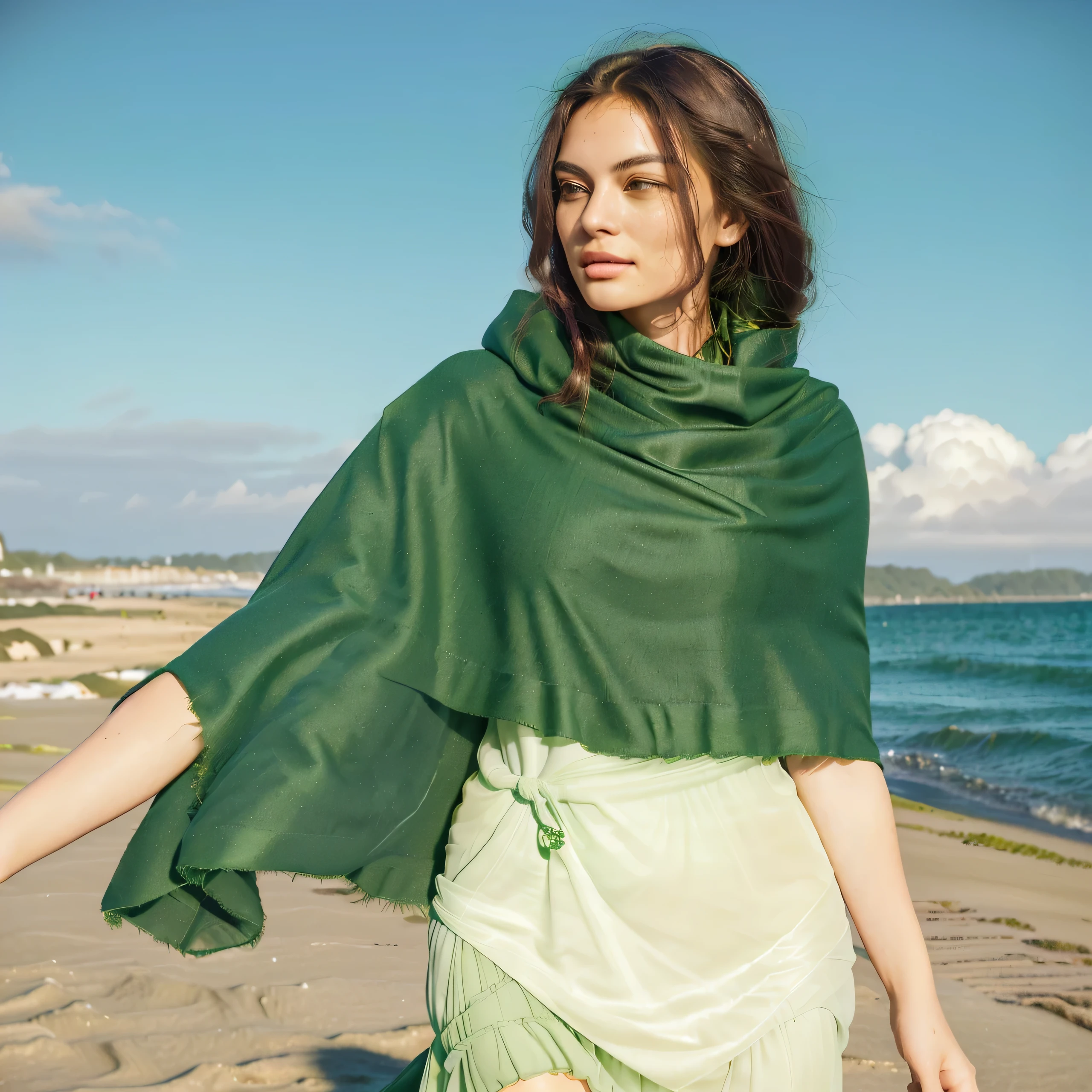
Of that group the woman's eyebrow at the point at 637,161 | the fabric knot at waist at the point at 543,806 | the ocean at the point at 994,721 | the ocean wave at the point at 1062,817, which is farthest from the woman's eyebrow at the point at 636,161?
the ocean wave at the point at 1062,817

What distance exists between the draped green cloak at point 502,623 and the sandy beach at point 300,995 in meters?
2.07

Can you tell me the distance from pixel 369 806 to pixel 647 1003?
458 mm

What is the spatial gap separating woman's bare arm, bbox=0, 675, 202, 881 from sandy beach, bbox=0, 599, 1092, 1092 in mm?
2215

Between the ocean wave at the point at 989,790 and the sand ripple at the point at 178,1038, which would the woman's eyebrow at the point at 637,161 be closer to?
the sand ripple at the point at 178,1038

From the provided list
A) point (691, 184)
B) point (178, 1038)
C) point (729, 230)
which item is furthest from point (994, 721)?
point (691, 184)

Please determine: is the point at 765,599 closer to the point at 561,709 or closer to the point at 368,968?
the point at 561,709

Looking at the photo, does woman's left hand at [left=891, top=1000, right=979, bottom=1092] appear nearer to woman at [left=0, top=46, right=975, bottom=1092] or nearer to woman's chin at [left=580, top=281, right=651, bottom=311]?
woman at [left=0, top=46, right=975, bottom=1092]

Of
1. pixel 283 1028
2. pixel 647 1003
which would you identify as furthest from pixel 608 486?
pixel 283 1028

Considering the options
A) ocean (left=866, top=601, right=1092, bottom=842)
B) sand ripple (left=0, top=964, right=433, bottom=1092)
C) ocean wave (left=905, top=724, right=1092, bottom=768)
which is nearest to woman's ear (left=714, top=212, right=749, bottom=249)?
sand ripple (left=0, top=964, right=433, bottom=1092)

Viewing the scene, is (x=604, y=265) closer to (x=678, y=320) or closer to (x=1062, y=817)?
(x=678, y=320)

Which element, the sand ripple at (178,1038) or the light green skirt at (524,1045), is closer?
the light green skirt at (524,1045)

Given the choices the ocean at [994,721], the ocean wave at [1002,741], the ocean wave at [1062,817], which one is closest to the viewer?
the ocean wave at [1062,817]

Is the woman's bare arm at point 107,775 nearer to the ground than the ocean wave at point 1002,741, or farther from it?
farther from it

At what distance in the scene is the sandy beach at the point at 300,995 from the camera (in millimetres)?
3297
